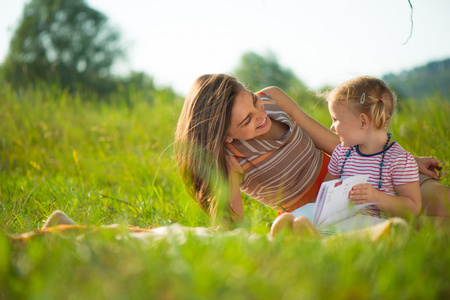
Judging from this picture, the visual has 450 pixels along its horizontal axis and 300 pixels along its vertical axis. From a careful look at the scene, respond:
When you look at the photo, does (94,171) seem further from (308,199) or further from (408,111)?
(408,111)

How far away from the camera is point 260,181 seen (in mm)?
2582

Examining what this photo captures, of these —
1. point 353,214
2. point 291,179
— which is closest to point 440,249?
point 353,214

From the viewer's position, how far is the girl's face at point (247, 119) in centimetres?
239

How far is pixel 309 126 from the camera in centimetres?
284

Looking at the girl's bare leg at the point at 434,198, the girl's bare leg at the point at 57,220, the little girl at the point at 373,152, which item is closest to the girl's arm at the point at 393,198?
the little girl at the point at 373,152

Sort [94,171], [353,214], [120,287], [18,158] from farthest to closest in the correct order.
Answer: [18,158]
[94,171]
[353,214]
[120,287]

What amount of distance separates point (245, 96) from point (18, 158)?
11.1 feet

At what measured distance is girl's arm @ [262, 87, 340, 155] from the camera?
2.83 metres

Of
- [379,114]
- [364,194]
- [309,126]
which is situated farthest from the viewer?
[309,126]

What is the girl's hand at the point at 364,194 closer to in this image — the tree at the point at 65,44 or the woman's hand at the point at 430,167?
the woman's hand at the point at 430,167

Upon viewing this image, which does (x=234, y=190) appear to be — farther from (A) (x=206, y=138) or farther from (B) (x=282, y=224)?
(B) (x=282, y=224)

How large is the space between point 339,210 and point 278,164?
0.59 m

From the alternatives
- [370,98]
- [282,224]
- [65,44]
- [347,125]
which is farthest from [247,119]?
[65,44]

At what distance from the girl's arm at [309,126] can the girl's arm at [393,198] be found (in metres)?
0.79
